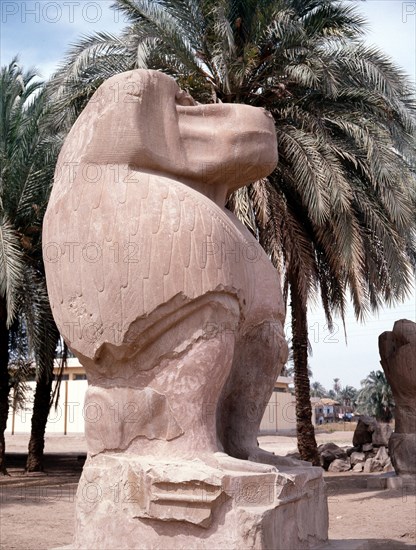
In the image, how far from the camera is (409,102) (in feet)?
29.2

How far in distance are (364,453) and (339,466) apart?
957 mm

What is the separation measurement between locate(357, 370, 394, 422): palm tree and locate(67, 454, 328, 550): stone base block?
90.1 ft

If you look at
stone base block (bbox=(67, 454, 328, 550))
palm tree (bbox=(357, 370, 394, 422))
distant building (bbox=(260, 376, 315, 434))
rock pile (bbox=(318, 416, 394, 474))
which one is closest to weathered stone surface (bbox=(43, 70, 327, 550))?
stone base block (bbox=(67, 454, 328, 550))

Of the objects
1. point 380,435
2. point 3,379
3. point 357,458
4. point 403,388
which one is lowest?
point 357,458

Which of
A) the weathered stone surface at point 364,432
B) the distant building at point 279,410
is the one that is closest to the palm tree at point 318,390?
the distant building at point 279,410

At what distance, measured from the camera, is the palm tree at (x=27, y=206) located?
934cm

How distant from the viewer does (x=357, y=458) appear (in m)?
12.7

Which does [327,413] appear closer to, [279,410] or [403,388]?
[279,410]

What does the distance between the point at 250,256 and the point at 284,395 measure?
27.5 metres

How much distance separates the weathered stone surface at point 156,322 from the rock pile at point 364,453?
9489 mm

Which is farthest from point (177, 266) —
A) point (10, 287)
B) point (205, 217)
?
point (10, 287)

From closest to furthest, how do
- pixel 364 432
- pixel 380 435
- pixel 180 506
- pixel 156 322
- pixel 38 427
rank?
pixel 180 506, pixel 156 322, pixel 38 427, pixel 380 435, pixel 364 432

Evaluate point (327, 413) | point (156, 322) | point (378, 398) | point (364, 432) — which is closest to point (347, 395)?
point (327, 413)

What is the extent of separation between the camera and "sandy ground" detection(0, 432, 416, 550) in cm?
563
